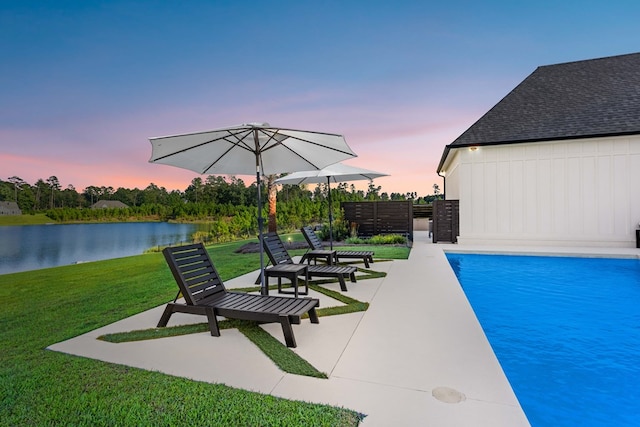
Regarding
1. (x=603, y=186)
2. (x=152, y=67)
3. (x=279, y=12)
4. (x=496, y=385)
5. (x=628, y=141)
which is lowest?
(x=496, y=385)

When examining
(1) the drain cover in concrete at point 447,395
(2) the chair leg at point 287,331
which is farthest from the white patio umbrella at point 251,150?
(1) the drain cover in concrete at point 447,395

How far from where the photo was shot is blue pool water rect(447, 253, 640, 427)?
259cm

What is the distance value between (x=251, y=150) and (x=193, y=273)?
2.09 metres

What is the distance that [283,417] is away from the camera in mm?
2139

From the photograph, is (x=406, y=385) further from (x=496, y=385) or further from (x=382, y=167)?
(x=382, y=167)

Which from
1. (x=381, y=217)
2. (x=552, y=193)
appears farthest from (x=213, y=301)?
(x=552, y=193)

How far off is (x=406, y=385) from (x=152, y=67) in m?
16.3

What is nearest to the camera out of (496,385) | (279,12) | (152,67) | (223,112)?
(496,385)

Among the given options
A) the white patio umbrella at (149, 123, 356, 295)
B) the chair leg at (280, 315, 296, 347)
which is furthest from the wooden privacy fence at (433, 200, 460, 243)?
the chair leg at (280, 315, 296, 347)

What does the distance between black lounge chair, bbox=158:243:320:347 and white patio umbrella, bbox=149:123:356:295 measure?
0.81m

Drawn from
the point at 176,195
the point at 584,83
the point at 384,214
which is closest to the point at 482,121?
the point at 584,83

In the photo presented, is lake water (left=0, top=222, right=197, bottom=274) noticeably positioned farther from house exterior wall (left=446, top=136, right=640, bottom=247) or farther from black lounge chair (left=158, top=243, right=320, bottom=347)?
house exterior wall (left=446, top=136, right=640, bottom=247)

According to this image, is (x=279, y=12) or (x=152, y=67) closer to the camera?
(x=279, y=12)

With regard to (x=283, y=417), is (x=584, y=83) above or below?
above
